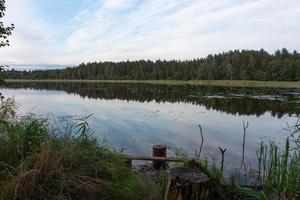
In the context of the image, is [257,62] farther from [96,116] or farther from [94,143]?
[94,143]

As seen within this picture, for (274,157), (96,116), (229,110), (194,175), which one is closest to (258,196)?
(274,157)

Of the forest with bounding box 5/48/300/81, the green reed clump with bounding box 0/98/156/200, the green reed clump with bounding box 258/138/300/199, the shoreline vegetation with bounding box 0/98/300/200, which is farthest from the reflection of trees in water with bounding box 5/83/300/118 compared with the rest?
the forest with bounding box 5/48/300/81

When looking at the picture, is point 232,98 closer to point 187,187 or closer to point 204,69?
point 187,187

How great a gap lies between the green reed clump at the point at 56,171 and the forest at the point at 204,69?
81.3 meters

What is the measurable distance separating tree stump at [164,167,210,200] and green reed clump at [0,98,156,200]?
2.08 ft

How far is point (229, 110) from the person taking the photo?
2642 cm

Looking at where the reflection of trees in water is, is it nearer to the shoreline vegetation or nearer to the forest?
the shoreline vegetation

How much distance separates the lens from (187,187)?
11.8ft

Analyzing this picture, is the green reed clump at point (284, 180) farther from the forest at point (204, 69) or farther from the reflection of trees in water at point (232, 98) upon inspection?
the forest at point (204, 69)

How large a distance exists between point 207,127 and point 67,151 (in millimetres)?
14829

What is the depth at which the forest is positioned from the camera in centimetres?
8688

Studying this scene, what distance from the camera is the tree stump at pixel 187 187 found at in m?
3.60

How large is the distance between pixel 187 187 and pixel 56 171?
170 centimetres

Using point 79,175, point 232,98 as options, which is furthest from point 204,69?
point 79,175
